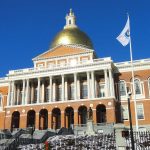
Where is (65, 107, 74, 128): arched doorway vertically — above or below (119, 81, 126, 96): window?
below

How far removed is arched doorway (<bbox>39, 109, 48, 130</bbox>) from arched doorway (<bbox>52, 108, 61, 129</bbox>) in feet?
6.02

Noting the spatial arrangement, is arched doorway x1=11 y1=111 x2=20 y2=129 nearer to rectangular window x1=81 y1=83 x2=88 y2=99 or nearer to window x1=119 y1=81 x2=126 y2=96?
rectangular window x1=81 y1=83 x2=88 y2=99

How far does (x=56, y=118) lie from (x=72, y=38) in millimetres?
18419

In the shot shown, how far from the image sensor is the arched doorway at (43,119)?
188 feet

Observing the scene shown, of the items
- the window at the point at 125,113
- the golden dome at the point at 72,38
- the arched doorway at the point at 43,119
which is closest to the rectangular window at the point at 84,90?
the window at the point at 125,113

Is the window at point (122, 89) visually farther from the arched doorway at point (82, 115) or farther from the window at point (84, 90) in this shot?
the arched doorway at point (82, 115)

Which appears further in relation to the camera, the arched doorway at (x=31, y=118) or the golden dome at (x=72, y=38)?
the golden dome at (x=72, y=38)

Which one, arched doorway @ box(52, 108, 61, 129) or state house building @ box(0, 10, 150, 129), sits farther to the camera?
arched doorway @ box(52, 108, 61, 129)

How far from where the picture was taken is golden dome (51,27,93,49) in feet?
213

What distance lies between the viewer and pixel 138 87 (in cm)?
5569

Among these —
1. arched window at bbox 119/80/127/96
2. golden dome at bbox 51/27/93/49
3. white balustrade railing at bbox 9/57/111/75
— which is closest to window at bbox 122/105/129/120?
arched window at bbox 119/80/127/96

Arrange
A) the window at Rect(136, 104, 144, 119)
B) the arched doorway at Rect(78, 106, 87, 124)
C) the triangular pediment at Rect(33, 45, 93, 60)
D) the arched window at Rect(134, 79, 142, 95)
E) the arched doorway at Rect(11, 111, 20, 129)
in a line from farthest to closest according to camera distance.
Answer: the triangular pediment at Rect(33, 45, 93, 60) → the arched doorway at Rect(11, 111, 20, 129) → the arched doorway at Rect(78, 106, 87, 124) → the arched window at Rect(134, 79, 142, 95) → the window at Rect(136, 104, 144, 119)

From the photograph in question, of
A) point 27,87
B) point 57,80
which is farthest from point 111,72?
point 27,87

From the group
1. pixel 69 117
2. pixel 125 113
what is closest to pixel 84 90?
pixel 69 117
